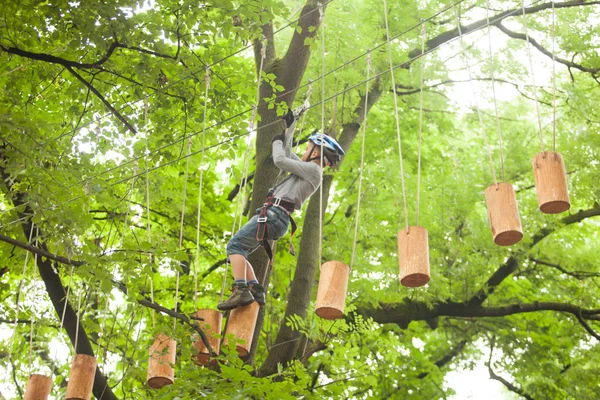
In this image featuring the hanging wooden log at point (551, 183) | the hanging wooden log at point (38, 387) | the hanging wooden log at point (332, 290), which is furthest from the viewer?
the hanging wooden log at point (38, 387)

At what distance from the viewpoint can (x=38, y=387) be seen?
5.19m

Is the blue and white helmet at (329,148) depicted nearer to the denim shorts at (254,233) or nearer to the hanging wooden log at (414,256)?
the denim shorts at (254,233)

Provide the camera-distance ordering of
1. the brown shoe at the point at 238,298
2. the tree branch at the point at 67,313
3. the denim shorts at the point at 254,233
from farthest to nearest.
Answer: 1. the tree branch at the point at 67,313
2. the denim shorts at the point at 254,233
3. the brown shoe at the point at 238,298

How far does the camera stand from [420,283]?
3852 mm

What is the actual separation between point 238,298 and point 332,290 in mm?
995

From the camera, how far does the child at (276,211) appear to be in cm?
491

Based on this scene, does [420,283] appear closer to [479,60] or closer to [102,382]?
[102,382]

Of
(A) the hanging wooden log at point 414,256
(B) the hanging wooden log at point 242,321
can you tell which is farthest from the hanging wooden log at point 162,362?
(A) the hanging wooden log at point 414,256

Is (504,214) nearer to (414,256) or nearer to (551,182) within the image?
(551,182)

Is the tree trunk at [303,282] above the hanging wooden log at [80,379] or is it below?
above

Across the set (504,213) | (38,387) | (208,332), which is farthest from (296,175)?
(38,387)

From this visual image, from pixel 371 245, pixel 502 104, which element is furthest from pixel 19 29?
pixel 502 104

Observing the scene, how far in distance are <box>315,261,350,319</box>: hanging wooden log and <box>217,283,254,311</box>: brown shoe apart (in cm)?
86

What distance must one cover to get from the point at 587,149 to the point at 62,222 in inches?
255
